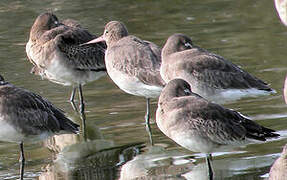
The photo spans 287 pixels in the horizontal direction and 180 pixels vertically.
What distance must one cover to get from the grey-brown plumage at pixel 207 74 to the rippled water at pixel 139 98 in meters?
0.67

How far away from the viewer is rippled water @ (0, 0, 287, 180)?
1030 cm

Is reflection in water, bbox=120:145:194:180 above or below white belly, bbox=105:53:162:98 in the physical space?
below

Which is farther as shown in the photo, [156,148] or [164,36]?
[164,36]

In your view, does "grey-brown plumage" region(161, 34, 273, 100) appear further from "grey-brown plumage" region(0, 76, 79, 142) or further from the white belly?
"grey-brown plumage" region(0, 76, 79, 142)

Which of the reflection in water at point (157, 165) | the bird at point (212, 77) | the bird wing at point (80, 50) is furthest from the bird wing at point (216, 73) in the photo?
the bird wing at point (80, 50)

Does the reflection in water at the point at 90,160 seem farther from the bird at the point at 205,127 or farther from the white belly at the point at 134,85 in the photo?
the bird at the point at 205,127

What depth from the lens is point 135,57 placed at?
39.9 ft

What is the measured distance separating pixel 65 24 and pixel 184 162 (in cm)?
529

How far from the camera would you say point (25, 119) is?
33.4 feet

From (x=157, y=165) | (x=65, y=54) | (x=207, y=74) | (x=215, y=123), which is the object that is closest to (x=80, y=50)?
(x=65, y=54)

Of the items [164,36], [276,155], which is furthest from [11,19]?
[276,155]

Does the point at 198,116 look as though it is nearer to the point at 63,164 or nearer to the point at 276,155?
the point at 276,155

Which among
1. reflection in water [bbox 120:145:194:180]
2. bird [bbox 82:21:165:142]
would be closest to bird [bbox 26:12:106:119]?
bird [bbox 82:21:165:142]

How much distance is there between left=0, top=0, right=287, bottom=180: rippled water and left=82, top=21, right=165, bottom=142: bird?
57 centimetres
